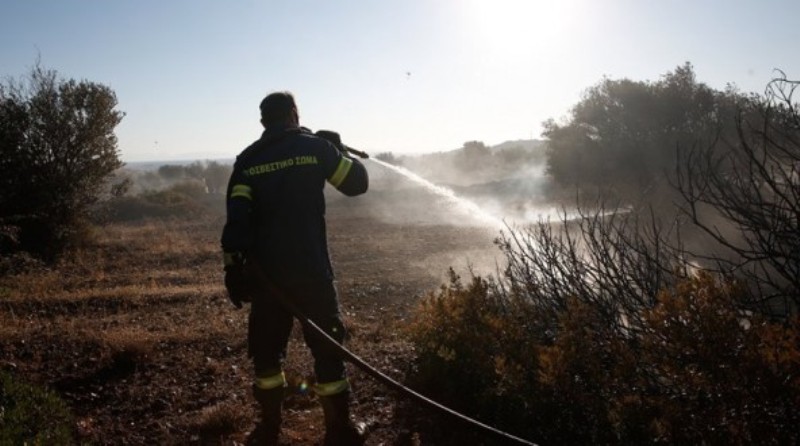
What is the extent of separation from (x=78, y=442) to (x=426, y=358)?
2.93 metres

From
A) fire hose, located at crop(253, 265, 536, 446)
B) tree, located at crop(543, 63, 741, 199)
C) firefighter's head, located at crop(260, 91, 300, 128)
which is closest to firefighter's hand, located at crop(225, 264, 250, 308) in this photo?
fire hose, located at crop(253, 265, 536, 446)

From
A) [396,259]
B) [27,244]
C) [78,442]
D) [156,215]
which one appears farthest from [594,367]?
[156,215]

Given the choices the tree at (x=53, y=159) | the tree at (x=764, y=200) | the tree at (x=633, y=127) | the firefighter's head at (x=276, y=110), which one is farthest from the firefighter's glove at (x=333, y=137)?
the tree at (x=633, y=127)

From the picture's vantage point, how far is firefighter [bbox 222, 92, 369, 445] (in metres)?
3.81

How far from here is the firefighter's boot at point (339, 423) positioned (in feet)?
12.5

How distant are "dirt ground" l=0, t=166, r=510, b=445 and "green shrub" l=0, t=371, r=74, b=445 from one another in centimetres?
18

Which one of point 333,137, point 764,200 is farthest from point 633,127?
point 333,137

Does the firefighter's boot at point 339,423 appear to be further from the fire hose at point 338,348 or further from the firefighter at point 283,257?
the fire hose at point 338,348

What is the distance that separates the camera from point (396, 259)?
1881cm

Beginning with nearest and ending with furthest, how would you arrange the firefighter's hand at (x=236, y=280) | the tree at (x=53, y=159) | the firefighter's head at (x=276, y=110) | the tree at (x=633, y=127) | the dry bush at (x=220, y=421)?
1. the firefighter's hand at (x=236, y=280)
2. the firefighter's head at (x=276, y=110)
3. the dry bush at (x=220, y=421)
4. the tree at (x=53, y=159)
5. the tree at (x=633, y=127)

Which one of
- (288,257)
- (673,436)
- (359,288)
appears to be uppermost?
(288,257)

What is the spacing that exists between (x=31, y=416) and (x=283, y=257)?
2.50m

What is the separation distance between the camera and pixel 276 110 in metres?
4.08

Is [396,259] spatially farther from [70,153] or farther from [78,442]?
[78,442]
